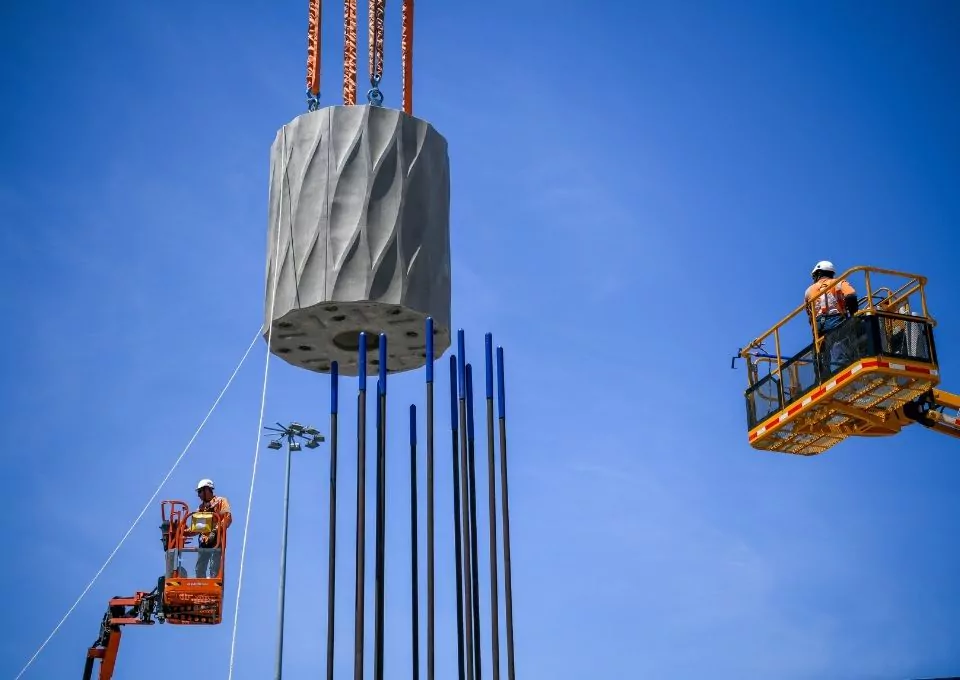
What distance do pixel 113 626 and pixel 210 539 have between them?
2.59 m

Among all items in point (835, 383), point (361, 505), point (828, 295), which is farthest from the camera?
point (828, 295)

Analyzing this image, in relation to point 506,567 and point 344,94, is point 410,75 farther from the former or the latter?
point 506,567

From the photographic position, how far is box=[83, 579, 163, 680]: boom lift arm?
72.4 ft

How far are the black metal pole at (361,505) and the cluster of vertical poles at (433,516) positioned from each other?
0.04 ft

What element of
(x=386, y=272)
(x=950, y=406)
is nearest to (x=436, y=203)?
(x=386, y=272)

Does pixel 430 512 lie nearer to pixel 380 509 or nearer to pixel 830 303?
pixel 380 509

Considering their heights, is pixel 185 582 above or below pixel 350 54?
below

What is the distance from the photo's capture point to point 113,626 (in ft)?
73.6

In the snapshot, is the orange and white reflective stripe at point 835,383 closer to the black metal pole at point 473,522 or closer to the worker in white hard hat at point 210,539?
the black metal pole at point 473,522

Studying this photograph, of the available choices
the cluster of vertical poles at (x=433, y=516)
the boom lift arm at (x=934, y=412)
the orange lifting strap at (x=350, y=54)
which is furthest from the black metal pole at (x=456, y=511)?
the boom lift arm at (x=934, y=412)

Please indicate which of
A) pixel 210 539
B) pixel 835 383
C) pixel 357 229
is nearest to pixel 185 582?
pixel 210 539

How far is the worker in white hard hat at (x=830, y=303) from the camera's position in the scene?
22422 millimetres

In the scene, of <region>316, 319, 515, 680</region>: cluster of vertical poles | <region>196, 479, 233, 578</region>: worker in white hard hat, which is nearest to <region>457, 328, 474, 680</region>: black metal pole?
<region>316, 319, 515, 680</region>: cluster of vertical poles

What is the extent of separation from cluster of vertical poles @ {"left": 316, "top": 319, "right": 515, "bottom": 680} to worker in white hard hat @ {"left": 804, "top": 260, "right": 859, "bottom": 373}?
5695 millimetres
